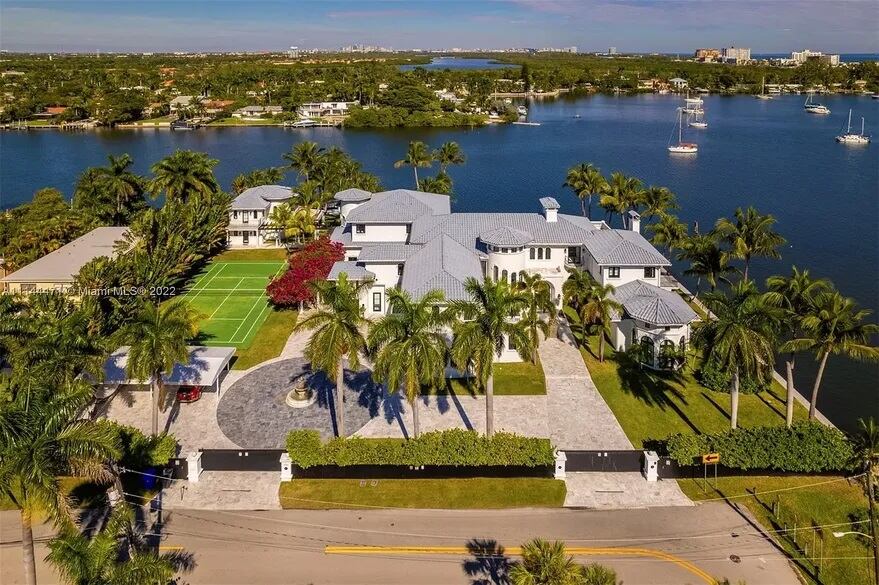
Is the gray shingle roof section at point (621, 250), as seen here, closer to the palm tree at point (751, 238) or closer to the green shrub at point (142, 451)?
the palm tree at point (751, 238)

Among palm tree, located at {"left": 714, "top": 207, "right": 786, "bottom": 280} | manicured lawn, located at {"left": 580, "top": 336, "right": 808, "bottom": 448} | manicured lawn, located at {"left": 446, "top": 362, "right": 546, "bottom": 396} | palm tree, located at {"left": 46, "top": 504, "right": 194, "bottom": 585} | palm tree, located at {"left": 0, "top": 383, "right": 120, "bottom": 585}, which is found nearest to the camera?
palm tree, located at {"left": 46, "top": 504, "right": 194, "bottom": 585}

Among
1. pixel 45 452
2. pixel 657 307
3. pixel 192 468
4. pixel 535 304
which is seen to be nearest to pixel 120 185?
pixel 192 468

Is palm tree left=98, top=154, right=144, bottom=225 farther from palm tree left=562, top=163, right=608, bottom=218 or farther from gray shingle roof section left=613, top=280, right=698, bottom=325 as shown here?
gray shingle roof section left=613, top=280, right=698, bottom=325

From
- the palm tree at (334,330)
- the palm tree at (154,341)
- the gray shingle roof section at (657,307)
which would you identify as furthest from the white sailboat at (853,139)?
the palm tree at (154,341)

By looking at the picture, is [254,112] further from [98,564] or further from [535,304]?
[98,564]

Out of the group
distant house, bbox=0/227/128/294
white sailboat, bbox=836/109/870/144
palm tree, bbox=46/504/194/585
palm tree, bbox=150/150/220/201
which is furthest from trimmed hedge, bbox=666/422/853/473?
white sailboat, bbox=836/109/870/144

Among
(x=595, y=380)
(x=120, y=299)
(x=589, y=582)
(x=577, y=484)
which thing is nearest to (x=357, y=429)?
(x=577, y=484)

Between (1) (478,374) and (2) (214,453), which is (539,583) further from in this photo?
(2) (214,453)
